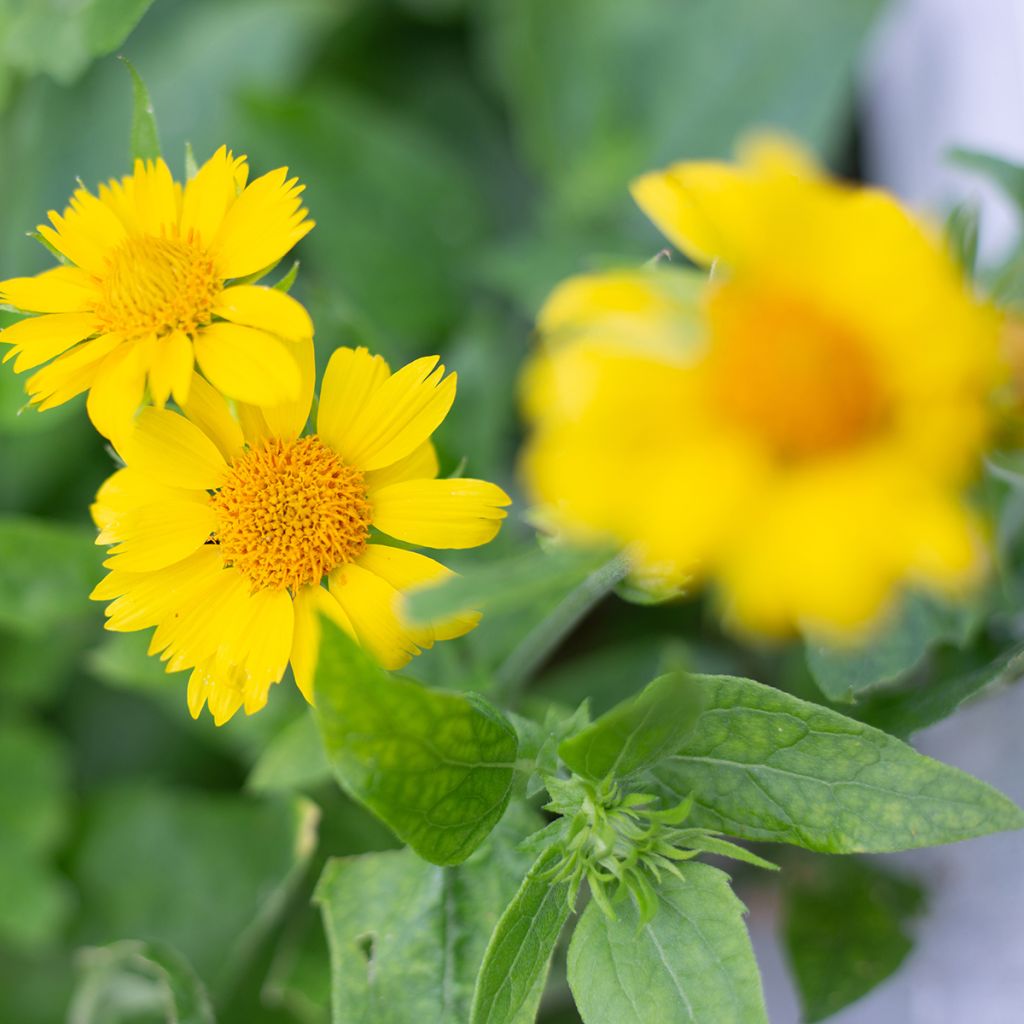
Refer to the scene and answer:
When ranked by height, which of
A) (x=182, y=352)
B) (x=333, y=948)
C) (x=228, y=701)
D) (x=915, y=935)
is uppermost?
(x=182, y=352)

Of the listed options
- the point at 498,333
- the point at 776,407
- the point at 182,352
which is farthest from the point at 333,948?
the point at 498,333

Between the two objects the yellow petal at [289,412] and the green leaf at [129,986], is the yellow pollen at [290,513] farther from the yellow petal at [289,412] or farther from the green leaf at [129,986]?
the green leaf at [129,986]

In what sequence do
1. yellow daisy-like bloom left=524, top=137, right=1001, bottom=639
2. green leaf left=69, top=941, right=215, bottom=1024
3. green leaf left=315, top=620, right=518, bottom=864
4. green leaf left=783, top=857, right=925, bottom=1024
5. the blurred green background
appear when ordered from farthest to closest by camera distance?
the blurred green background, green leaf left=783, top=857, right=925, bottom=1024, green leaf left=69, top=941, right=215, bottom=1024, green leaf left=315, top=620, right=518, bottom=864, yellow daisy-like bloom left=524, top=137, right=1001, bottom=639

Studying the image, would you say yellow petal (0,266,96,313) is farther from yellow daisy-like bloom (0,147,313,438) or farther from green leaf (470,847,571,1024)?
green leaf (470,847,571,1024)

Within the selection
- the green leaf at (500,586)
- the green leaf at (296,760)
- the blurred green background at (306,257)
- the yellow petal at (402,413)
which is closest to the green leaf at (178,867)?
the blurred green background at (306,257)

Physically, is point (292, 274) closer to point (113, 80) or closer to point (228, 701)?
point (228, 701)

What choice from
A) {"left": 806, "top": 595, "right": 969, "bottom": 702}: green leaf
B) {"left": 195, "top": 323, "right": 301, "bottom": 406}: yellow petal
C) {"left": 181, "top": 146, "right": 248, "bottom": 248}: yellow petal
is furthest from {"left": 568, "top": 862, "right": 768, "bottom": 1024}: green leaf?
{"left": 181, "top": 146, "right": 248, "bottom": 248}: yellow petal

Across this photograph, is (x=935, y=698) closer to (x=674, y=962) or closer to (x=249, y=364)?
(x=674, y=962)
